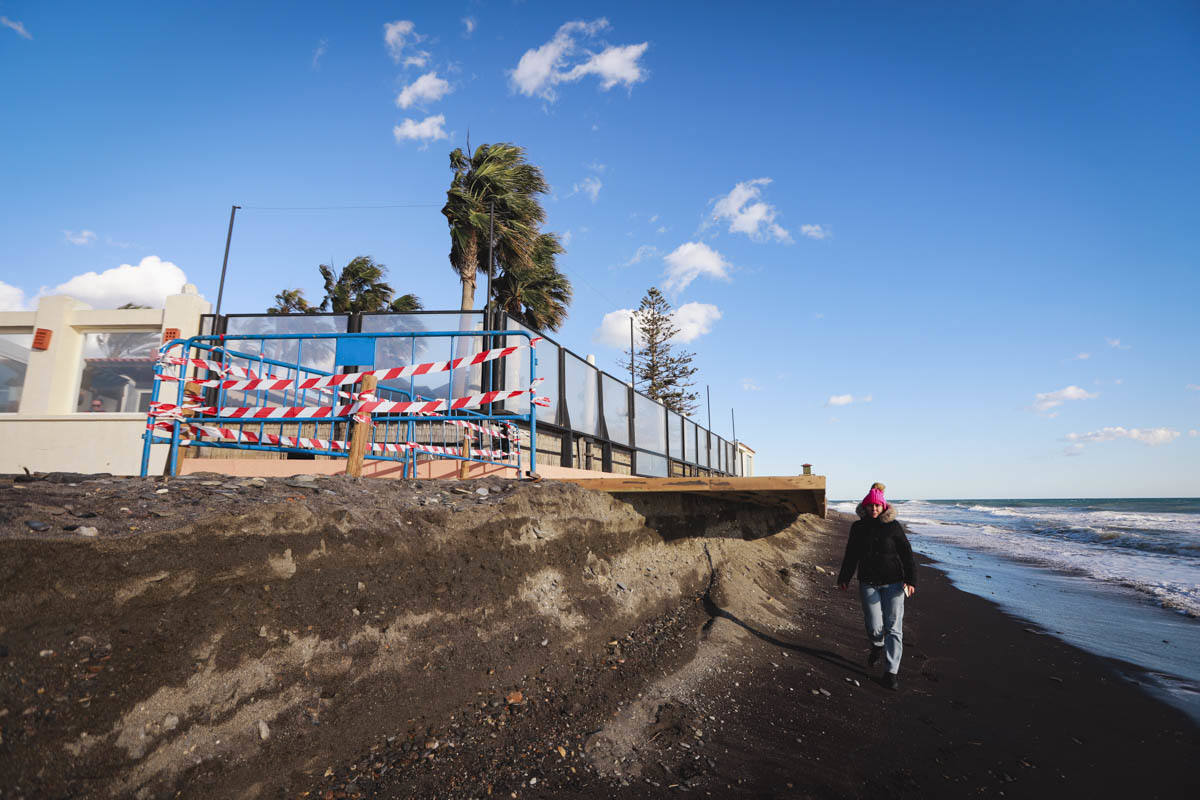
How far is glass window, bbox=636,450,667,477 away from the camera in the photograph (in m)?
13.2

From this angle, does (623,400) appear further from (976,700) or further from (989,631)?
(976,700)

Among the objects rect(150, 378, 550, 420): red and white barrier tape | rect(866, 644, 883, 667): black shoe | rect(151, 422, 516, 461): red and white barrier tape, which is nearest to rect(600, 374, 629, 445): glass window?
rect(151, 422, 516, 461): red and white barrier tape

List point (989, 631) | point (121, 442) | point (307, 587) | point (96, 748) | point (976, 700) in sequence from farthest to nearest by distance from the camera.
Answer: point (121, 442)
point (989, 631)
point (976, 700)
point (307, 587)
point (96, 748)

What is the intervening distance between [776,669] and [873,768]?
4.60ft

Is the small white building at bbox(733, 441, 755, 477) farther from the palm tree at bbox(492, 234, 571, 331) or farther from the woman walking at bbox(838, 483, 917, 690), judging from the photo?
the woman walking at bbox(838, 483, 917, 690)

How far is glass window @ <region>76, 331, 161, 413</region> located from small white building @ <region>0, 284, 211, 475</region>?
20mm

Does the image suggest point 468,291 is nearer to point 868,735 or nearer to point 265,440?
point 265,440

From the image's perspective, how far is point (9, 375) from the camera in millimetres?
10625

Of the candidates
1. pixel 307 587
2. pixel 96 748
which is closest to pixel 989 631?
pixel 307 587

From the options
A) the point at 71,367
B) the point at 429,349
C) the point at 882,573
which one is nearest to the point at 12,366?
the point at 71,367

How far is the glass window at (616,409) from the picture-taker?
11324mm

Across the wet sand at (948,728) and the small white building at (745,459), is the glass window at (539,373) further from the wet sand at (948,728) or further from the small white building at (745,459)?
the small white building at (745,459)

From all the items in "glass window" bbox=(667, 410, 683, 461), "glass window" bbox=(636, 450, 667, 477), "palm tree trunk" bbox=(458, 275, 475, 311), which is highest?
"palm tree trunk" bbox=(458, 275, 475, 311)

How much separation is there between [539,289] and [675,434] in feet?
24.5
